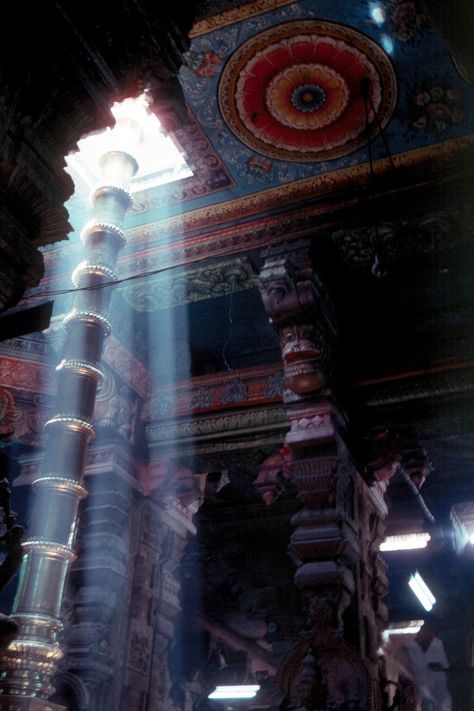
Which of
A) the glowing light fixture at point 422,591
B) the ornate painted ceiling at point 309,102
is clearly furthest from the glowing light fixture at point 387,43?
the glowing light fixture at point 422,591

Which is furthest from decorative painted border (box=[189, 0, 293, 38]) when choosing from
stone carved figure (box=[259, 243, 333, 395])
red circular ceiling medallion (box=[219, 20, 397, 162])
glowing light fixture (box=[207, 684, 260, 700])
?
glowing light fixture (box=[207, 684, 260, 700])

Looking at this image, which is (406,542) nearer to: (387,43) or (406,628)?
(406,628)

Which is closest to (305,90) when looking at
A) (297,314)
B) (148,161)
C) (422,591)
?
(148,161)

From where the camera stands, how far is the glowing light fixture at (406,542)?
351 inches

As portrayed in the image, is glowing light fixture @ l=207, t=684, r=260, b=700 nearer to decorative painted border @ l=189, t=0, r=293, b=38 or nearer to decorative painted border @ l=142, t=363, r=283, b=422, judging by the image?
decorative painted border @ l=142, t=363, r=283, b=422

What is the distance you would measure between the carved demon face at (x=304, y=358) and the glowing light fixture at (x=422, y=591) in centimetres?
454

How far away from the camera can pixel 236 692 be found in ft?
35.9

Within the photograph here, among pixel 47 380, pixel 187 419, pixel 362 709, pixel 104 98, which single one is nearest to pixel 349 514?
pixel 362 709

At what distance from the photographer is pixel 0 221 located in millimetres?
2740

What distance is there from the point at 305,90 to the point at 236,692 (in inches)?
358

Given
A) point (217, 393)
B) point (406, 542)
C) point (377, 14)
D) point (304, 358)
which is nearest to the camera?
point (377, 14)

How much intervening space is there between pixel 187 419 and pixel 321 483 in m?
2.03

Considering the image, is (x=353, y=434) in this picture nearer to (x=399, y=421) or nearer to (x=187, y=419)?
(x=399, y=421)

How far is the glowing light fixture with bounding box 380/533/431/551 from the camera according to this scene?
8.92 m
